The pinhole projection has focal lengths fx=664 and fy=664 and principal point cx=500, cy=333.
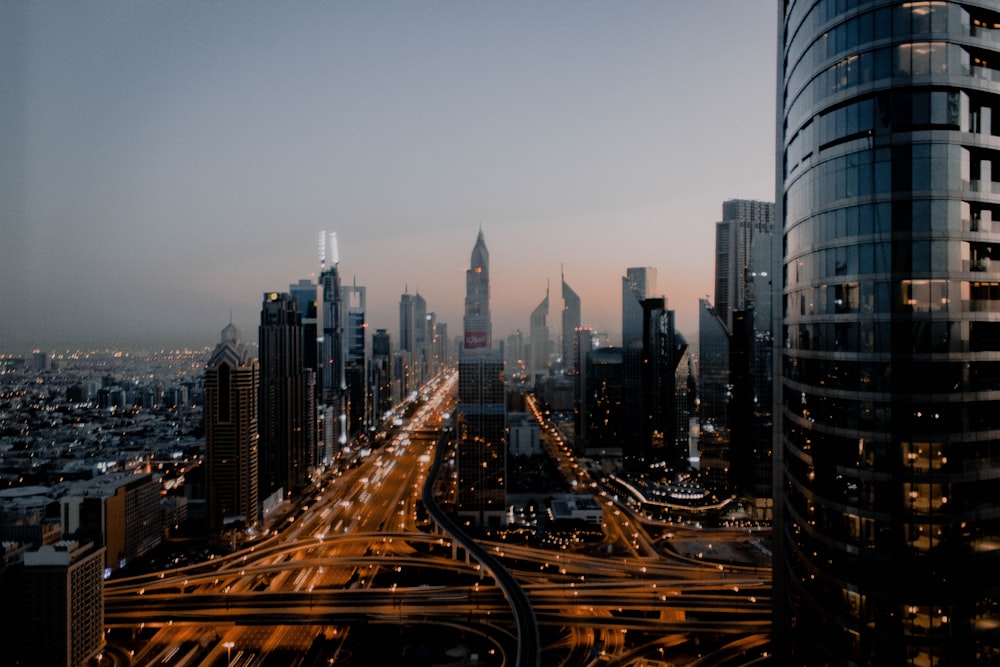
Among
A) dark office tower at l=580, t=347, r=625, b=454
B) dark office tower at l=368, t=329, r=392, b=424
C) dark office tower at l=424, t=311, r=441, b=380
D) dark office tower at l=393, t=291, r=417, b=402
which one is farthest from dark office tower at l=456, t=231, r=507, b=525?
dark office tower at l=424, t=311, r=441, b=380

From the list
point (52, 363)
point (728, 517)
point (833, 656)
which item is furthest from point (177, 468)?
point (833, 656)

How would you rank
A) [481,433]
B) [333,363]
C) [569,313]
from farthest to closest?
[569,313]
[333,363]
[481,433]

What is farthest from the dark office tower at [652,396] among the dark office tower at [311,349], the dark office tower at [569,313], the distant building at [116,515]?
the dark office tower at [569,313]

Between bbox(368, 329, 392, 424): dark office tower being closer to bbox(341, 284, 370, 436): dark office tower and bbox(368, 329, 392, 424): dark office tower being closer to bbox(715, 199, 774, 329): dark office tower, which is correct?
bbox(341, 284, 370, 436): dark office tower

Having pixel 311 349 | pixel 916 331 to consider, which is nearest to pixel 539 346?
pixel 311 349

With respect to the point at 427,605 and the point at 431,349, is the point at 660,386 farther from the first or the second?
the point at 431,349

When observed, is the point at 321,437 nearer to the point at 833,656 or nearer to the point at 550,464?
the point at 550,464
